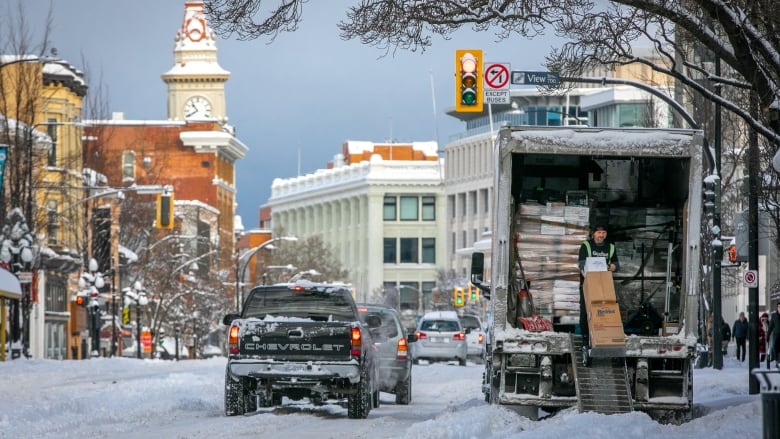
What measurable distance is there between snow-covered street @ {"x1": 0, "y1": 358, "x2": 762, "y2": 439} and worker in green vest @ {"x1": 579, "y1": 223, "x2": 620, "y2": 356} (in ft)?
3.11

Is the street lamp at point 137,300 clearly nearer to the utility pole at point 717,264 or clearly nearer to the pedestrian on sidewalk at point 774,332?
the utility pole at point 717,264

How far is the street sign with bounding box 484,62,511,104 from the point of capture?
34.7 meters

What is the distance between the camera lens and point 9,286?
2057 inches

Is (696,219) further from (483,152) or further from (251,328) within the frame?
(483,152)

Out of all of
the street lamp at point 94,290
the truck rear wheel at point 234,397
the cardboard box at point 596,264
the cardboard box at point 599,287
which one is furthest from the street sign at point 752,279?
the street lamp at point 94,290

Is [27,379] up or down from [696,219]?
down

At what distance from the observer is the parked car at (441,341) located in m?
56.6

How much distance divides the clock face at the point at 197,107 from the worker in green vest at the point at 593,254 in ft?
525

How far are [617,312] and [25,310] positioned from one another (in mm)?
47291

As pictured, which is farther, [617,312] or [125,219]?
[125,219]

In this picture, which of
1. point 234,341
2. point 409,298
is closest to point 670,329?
point 234,341

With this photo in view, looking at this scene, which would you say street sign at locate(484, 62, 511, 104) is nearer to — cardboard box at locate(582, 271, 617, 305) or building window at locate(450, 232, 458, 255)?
cardboard box at locate(582, 271, 617, 305)

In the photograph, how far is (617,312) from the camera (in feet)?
68.2

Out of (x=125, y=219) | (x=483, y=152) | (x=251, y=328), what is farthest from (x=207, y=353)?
(x=251, y=328)
